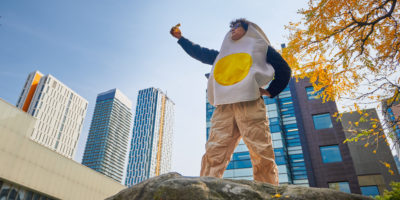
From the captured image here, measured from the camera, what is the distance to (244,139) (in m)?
3.49

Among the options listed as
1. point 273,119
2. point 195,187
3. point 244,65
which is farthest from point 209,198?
point 273,119

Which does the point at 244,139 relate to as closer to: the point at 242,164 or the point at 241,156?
the point at 242,164

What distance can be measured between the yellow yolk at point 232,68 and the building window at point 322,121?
934 inches

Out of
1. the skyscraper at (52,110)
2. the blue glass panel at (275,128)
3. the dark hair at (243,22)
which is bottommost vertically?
the dark hair at (243,22)

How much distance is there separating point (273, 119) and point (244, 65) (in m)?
30.0

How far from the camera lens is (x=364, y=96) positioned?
4824 mm

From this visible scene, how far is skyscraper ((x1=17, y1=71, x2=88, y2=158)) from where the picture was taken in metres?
86.1

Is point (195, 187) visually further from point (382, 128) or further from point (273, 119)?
point (273, 119)

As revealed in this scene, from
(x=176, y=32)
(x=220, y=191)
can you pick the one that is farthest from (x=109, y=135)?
(x=220, y=191)

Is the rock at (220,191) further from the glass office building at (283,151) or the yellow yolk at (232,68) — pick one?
the glass office building at (283,151)

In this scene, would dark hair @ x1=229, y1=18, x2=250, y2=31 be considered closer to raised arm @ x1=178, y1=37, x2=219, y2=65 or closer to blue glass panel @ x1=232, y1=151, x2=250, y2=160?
raised arm @ x1=178, y1=37, x2=219, y2=65

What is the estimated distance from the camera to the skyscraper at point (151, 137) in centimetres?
12589

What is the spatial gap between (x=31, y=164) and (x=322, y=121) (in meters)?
25.0

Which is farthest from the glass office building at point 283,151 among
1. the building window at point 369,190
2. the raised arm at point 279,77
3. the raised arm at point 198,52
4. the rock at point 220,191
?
the rock at point 220,191
